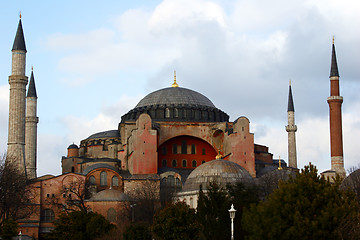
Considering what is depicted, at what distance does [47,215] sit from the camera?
39062mm

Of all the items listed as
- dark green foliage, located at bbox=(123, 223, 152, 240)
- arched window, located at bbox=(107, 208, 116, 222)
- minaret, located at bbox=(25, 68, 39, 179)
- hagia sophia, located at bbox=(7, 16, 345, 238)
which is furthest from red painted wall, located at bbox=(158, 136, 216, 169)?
dark green foliage, located at bbox=(123, 223, 152, 240)

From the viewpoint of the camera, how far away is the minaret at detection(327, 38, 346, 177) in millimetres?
44062

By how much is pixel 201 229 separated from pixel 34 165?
24.8 metres

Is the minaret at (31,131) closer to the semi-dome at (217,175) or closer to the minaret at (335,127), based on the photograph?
the semi-dome at (217,175)

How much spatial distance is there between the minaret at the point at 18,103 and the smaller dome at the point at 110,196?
4.76m

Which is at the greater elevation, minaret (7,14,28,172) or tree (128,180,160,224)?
minaret (7,14,28,172)

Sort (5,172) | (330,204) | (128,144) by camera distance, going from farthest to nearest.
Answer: (128,144)
(5,172)
(330,204)

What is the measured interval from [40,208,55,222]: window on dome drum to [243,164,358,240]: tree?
23.8 meters

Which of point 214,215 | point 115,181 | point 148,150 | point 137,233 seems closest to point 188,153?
point 148,150

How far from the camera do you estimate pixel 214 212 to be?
2366 cm

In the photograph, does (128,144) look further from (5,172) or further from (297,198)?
(297,198)

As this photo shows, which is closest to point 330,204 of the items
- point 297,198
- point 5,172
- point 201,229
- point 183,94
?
point 297,198

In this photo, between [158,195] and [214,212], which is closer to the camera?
[214,212]

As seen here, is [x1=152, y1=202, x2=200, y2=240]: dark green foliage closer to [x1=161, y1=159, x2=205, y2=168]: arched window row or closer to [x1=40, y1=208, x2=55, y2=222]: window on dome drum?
[x1=40, y1=208, x2=55, y2=222]: window on dome drum
